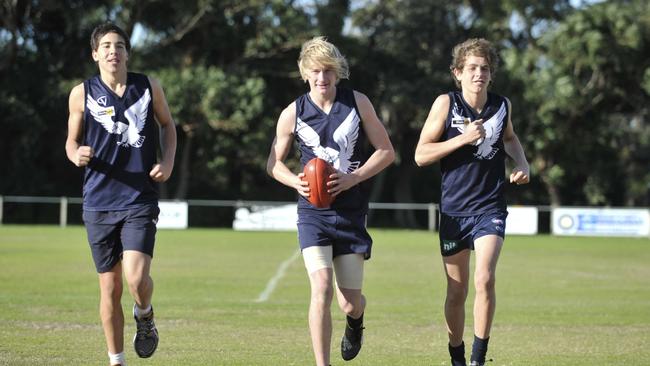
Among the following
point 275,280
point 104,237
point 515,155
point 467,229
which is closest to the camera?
point 104,237

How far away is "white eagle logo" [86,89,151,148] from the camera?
7.62 metres

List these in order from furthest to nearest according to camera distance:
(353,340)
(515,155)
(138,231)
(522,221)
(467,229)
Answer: (522,221)
(515,155)
(353,340)
(467,229)
(138,231)

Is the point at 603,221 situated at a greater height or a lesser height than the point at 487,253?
lesser

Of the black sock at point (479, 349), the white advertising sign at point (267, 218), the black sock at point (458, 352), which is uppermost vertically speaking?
the black sock at point (479, 349)

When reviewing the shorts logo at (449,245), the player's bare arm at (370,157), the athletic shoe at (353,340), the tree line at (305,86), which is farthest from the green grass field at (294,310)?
the tree line at (305,86)

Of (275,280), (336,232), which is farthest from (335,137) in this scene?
(275,280)

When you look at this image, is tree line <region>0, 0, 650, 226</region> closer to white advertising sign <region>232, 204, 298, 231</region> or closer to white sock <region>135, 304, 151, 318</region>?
white advertising sign <region>232, 204, 298, 231</region>

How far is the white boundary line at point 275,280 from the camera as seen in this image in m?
16.0

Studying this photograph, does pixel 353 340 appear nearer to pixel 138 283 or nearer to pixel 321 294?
pixel 321 294

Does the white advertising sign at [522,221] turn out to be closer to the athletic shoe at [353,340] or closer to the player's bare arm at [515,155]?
the player's bare arm at [515,155]

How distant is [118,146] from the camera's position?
764 centimetres

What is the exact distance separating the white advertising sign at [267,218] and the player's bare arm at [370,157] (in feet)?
116

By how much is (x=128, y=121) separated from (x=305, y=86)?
148 feet

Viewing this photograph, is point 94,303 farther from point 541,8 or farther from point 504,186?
point 541,8
